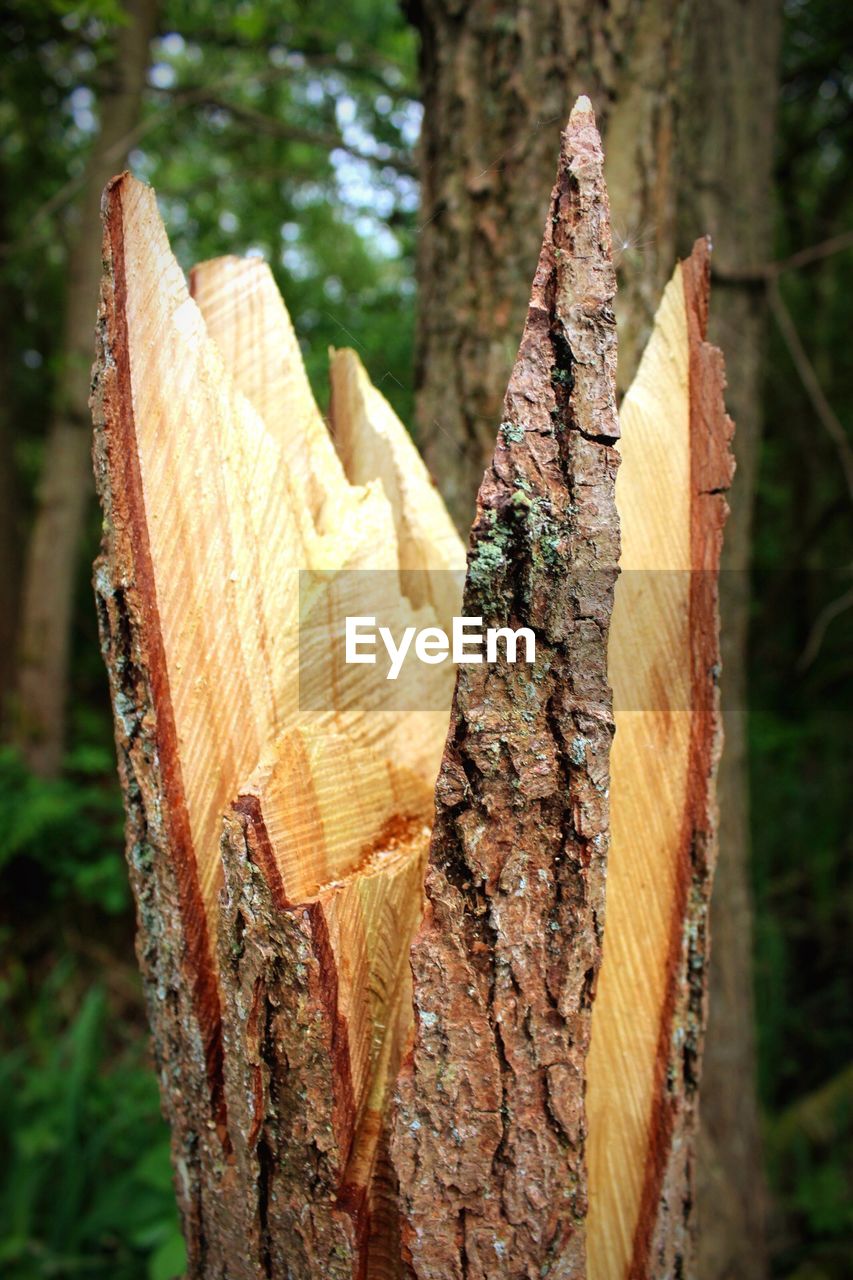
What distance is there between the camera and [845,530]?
424 cm

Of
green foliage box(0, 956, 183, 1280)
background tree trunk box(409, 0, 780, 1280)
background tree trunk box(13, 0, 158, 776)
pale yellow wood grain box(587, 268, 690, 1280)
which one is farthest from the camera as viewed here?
background tree trunk box(13, 0, 158, 776)

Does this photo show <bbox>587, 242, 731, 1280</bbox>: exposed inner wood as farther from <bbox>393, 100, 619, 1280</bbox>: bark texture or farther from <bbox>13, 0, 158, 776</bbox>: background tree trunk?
<bbox>13, 0, 158, 776</bbox>: background tree trunk

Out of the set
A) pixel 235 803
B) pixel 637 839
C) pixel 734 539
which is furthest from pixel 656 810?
pixel 734 539

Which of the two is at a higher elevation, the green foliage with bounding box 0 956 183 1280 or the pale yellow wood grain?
the pale yellow wood grain

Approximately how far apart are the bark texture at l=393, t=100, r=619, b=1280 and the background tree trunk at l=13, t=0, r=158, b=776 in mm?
3354

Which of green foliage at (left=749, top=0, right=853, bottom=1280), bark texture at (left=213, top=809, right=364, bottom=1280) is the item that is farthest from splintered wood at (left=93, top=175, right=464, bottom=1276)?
green foliage at (left=749, top=0, right=853, bottom=1280)

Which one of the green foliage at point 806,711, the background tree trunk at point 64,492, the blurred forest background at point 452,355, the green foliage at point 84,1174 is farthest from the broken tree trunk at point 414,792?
the background tree trunk at point 64,492

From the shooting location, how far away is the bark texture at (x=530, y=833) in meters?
0.66

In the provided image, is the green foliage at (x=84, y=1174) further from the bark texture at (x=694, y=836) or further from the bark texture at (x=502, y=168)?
the bark texture at (x=502, y=168)

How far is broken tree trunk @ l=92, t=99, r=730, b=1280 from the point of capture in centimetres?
67

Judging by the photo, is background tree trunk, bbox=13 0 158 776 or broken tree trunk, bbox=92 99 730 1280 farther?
background tree trunk, bbox=13 0 158 776

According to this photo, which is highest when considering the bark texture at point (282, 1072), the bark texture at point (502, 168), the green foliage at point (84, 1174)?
the bark texture at point (502, 168)

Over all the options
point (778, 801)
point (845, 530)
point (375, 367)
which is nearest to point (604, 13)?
point (375, 367)

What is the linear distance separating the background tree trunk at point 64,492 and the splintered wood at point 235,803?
124 inches
